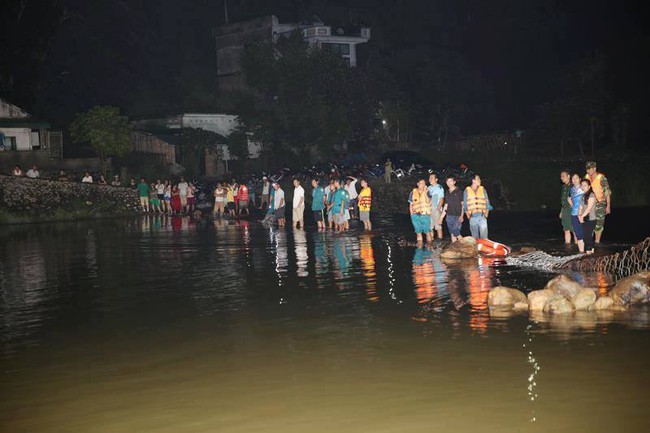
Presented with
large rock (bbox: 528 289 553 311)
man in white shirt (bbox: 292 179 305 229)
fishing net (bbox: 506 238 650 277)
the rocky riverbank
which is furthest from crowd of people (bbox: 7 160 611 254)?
large rock (bbox: 528 289 553 311)

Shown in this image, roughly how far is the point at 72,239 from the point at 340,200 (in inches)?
389

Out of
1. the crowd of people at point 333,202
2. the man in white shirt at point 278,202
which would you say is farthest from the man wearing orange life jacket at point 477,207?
the man in white shirt at point 278,202

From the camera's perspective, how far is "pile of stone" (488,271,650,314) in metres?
14.3

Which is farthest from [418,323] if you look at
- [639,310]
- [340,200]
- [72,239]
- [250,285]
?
[72,239]

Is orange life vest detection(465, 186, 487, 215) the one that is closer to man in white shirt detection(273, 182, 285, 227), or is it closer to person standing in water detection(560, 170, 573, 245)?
person standing in water detection(560, 170, 573, 245)

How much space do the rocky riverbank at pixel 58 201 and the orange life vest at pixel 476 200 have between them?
2753cm

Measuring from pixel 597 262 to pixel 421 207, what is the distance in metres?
7.52

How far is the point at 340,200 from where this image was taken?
3081 cm

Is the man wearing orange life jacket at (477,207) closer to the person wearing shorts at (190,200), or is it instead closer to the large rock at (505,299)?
the large rock at (505,299)

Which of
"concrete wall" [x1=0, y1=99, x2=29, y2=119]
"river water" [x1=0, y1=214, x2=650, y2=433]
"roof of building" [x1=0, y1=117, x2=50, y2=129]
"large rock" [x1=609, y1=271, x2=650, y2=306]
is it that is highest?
"concrete wall" [x1=0, y1=99, x2=29, y2=119]

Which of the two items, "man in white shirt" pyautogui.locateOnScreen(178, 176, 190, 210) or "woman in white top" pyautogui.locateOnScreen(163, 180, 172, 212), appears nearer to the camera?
"man in white shirt" pyautogui.locateOnScreen(178, 176, 190, 210)

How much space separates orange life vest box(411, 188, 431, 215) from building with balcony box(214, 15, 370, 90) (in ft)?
133

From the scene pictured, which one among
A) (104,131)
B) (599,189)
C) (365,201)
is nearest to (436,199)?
(365,201)

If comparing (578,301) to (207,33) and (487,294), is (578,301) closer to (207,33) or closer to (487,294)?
(487,294)
